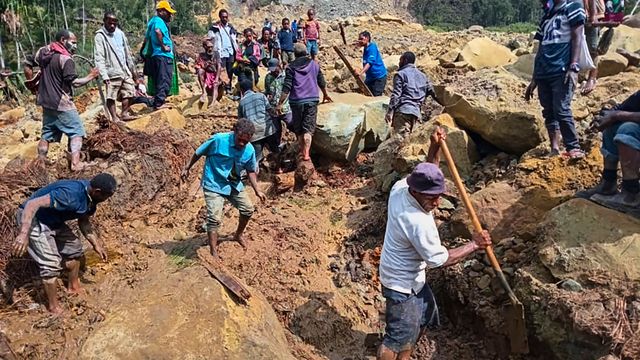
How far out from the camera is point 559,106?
461cm

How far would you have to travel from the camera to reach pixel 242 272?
205 inches

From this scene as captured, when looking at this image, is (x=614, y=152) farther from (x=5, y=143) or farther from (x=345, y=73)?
(x=5, y=143)

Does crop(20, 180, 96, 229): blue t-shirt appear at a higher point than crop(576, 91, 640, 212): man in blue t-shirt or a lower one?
lower

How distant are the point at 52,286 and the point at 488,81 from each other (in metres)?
5.04

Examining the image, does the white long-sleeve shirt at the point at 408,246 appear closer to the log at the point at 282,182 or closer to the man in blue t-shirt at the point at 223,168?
the man in blue t-shirt at the point at 223,168

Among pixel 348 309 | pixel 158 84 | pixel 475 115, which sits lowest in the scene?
pixel 348 309

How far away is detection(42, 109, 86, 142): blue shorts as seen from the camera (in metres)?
5.84

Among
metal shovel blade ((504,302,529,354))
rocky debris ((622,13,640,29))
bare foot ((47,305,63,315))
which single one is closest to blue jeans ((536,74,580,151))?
metal shovel blade ((504,302,529,354))

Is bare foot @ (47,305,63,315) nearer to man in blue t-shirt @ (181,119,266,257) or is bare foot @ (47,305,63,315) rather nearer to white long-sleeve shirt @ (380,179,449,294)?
man in blue t-shirt @ (181,119,266,257)

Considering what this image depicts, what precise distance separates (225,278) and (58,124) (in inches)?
113

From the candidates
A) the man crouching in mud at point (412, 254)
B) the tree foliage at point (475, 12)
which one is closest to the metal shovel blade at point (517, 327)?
the man crouching in mud at point (412, 254)

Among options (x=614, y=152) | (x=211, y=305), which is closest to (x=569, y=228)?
(x=614, y=152)

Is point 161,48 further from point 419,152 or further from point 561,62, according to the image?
point 561,62

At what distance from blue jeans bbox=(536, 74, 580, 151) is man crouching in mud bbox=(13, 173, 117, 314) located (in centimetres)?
382
